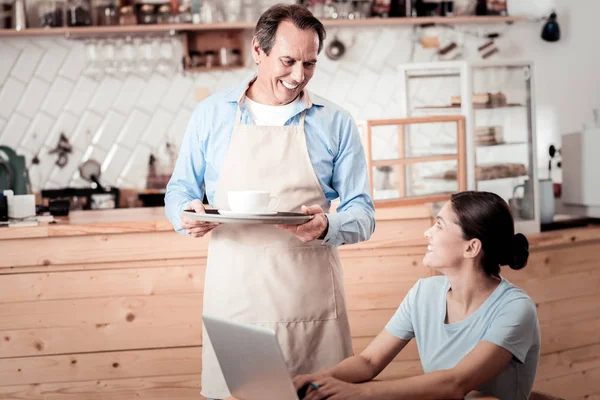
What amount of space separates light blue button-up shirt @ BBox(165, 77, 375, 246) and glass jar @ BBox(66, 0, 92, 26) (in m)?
3.73

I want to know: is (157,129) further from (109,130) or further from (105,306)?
(105,306)

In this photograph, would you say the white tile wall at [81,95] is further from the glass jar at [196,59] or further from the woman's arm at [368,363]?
the woman's arm at [368,363]

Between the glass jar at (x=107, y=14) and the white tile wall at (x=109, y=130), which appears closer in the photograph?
the glass jar at (x=107, y=14)

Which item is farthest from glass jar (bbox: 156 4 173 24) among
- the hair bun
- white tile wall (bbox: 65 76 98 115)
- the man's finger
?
the hair bun

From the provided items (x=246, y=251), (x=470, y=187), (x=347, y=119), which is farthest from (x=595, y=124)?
(x=246, y=251)

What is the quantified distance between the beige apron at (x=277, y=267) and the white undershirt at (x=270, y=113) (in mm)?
32

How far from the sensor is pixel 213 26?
18.8ft

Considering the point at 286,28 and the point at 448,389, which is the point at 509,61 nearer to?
the point at 286,28

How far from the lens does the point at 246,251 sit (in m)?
2.21

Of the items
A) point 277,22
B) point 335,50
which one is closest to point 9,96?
point 335,50

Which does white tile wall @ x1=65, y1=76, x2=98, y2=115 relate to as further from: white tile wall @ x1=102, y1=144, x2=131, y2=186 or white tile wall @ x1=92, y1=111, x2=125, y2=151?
white tile wall @ x1=102, y1=144, x2=131, y2=186

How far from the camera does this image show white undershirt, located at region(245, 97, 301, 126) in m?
2.25

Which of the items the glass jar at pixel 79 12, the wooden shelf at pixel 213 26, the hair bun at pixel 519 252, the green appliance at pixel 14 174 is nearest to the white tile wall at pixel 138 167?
the wooden shelf at pixel 213 26

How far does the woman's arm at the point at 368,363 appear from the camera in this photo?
1.82m
